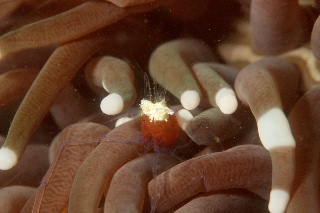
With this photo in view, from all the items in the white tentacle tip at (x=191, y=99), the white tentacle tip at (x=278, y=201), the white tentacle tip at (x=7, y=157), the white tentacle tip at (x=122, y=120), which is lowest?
the white tentacle tip at (x=122, y=120)

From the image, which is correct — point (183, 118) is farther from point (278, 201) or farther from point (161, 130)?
point (278, 201)

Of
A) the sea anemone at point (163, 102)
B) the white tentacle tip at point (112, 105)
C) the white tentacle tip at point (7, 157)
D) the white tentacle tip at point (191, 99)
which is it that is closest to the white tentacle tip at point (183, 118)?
the sea anemone at point (163, 102)

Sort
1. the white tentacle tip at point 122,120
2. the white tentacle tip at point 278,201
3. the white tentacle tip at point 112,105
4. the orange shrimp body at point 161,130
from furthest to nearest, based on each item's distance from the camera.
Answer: the white tentacle tip at point 122,120 → the orange shrimp body at point 161,130 → the white tentacle tip at point 112,105 → the white tentacle tip at point 278,201

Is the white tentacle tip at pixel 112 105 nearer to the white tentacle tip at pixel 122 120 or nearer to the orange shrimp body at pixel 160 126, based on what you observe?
the orange shrimp body at pixel 160 126

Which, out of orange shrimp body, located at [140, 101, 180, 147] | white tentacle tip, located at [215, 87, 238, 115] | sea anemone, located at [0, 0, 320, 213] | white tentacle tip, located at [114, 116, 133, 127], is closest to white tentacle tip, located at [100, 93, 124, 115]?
sea anemone, located at [0, 0, 320, 213]

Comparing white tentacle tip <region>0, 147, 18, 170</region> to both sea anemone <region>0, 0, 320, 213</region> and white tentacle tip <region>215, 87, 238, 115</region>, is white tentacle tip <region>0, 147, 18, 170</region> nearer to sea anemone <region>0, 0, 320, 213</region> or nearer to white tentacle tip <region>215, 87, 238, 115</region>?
sea anemone <region>0, 0, 320, 213</region>

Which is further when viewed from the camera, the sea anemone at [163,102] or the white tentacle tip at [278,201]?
the sea anemone at [163,102]

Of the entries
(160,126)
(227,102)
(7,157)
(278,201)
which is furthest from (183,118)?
(7,157)

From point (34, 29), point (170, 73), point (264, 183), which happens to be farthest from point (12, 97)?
point (264, 183)

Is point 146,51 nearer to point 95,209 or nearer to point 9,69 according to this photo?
point 9,69
